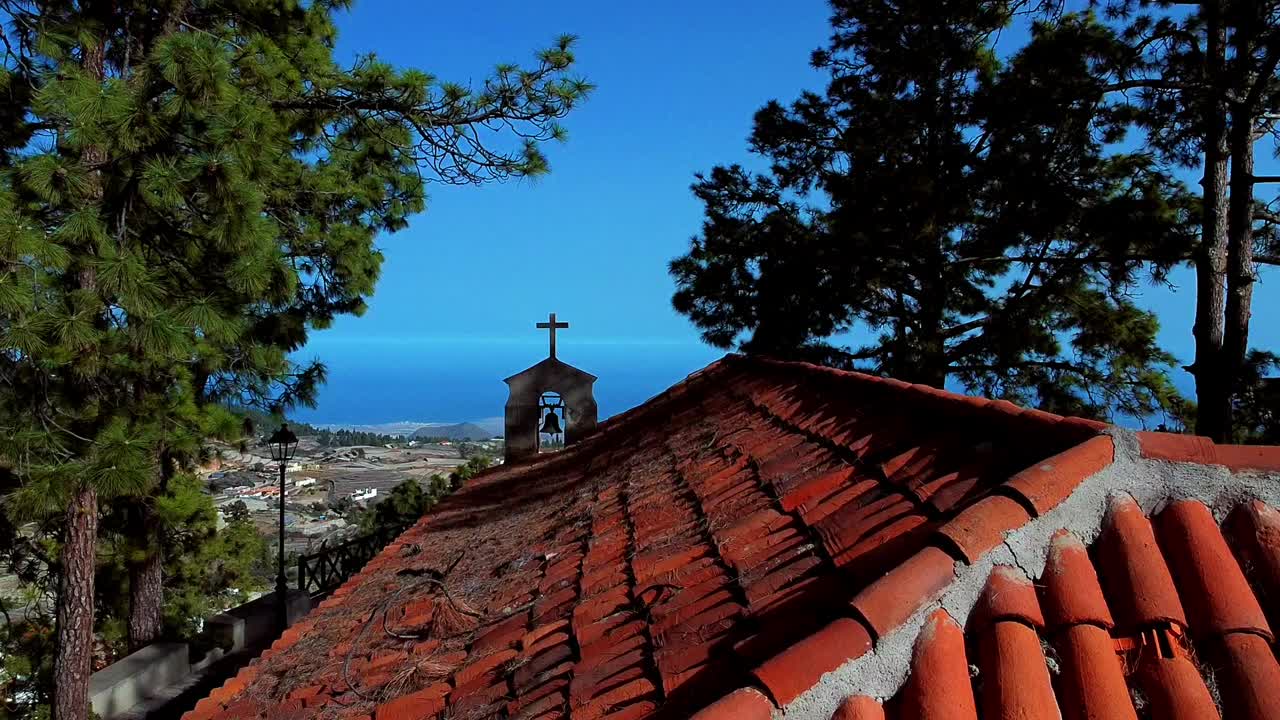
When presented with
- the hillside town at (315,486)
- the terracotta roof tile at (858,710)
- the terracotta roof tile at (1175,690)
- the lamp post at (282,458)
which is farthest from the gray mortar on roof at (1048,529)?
the hillside town at (315,486)

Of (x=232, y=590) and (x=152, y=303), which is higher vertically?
(x=152, y=303)

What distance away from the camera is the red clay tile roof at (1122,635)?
152cm

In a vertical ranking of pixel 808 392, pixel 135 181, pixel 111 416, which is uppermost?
pixel 135 181

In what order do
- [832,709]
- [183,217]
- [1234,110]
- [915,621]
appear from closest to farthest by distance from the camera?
[832,709] → [915,621] → [183,217] → [1234,110]

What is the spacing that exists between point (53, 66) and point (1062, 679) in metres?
11.2

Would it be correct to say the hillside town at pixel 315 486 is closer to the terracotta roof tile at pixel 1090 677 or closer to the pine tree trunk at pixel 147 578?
the pine tree trunk at pixel 147 578

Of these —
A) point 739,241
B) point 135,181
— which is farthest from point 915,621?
point 739,241

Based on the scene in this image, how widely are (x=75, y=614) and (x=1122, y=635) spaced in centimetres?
1072

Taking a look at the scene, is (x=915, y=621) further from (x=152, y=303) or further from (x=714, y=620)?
(x=152, y=303)

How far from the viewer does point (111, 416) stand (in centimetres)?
836

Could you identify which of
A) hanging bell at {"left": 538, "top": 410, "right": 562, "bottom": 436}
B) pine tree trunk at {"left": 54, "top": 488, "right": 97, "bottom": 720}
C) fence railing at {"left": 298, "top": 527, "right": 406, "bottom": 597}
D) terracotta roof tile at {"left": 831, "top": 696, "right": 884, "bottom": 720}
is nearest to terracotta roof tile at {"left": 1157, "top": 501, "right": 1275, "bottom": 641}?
terracotta roof tile at {"left": 831, "top": 696, "right": 884, "bottom": 720}

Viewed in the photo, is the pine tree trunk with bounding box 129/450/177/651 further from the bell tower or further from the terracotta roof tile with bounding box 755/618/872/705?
the terracotta roof tile with bounding box 755/618/872/705

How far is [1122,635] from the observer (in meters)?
1.68

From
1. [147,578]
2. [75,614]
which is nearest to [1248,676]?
[75,614]
